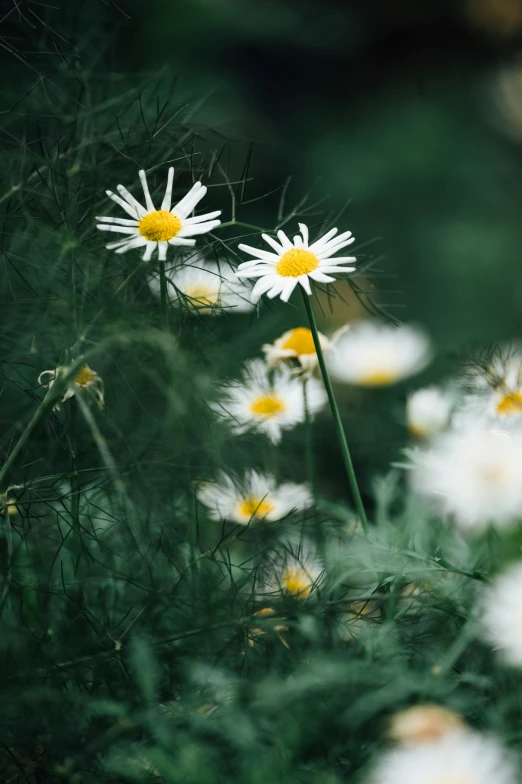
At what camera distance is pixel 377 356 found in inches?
26.2

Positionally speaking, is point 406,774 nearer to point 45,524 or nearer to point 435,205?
point 45,524

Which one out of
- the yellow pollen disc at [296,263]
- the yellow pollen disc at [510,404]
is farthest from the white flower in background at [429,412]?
the yellow pollen disc at [296,263]

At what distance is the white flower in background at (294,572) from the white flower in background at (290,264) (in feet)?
0.54

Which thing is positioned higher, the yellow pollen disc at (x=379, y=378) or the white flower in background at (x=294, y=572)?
the yellow pollen disc at (x=379, y=378)

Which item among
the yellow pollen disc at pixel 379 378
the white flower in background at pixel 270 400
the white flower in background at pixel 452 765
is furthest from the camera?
the yellow pollen disc at pixel 379 378

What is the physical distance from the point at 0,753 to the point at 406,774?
0.21 m

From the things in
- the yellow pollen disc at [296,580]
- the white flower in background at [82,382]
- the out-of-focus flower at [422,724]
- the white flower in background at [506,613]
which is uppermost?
the white flower in background at [82,382]

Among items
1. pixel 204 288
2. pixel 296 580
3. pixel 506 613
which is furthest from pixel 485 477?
pixel 204 288

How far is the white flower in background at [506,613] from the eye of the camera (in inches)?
12.6

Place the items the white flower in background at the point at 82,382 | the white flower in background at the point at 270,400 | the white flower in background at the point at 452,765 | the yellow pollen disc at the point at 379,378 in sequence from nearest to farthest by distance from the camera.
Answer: the white flower in background at the point at 452,765, the white flower in background at the point at 82,382, the white flower in background at the point at 270,400, the yellow pollen disc at the point at 379,378

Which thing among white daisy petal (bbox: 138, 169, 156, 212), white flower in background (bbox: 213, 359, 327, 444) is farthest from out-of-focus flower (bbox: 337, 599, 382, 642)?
white daisy petal (bbox: 138, 169, 156, 212)

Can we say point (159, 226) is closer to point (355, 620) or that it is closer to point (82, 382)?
point (82, 382)

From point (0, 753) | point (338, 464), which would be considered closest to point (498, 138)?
point (338, 464)

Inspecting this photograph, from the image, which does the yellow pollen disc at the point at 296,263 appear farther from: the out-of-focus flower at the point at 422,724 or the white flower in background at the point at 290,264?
the out-of-focus flower at the point at 422,724
